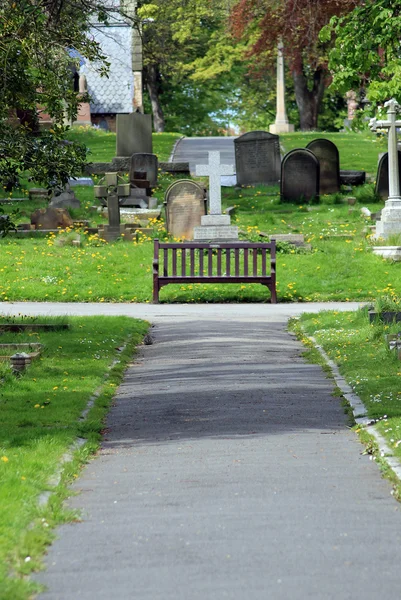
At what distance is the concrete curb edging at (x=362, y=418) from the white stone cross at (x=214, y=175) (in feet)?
47.7

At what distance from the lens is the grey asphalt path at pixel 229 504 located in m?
5.77

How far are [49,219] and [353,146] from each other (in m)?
22.3

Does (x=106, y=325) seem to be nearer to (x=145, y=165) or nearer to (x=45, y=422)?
(x=45, y=422)

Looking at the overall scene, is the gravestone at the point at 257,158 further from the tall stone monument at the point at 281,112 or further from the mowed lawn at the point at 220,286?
the tall stone monument at the point at 281,112

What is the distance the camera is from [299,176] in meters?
34.6

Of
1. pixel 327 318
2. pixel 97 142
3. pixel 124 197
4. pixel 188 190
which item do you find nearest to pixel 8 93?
pixel 327 318

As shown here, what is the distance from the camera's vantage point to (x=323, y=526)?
673cm

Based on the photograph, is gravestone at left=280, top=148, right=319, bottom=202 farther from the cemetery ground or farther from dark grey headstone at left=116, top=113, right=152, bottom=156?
dark grey headstone at left=116, top=113, right=152, bottom=156

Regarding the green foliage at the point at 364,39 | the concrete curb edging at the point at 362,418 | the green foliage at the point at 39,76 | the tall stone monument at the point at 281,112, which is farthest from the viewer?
the tall stone monument at the point at 281,112

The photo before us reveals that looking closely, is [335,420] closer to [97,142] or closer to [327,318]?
[327,318]

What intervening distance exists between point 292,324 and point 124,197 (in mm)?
15271

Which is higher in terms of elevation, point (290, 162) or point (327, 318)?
point (290, 162)

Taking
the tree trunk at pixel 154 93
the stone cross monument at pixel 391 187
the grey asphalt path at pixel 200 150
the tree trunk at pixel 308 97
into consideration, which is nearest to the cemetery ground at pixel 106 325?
the stone cross monument at pixel 391 187

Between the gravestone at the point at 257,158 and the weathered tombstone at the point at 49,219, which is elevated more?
the gravestone at the point at 257,158
